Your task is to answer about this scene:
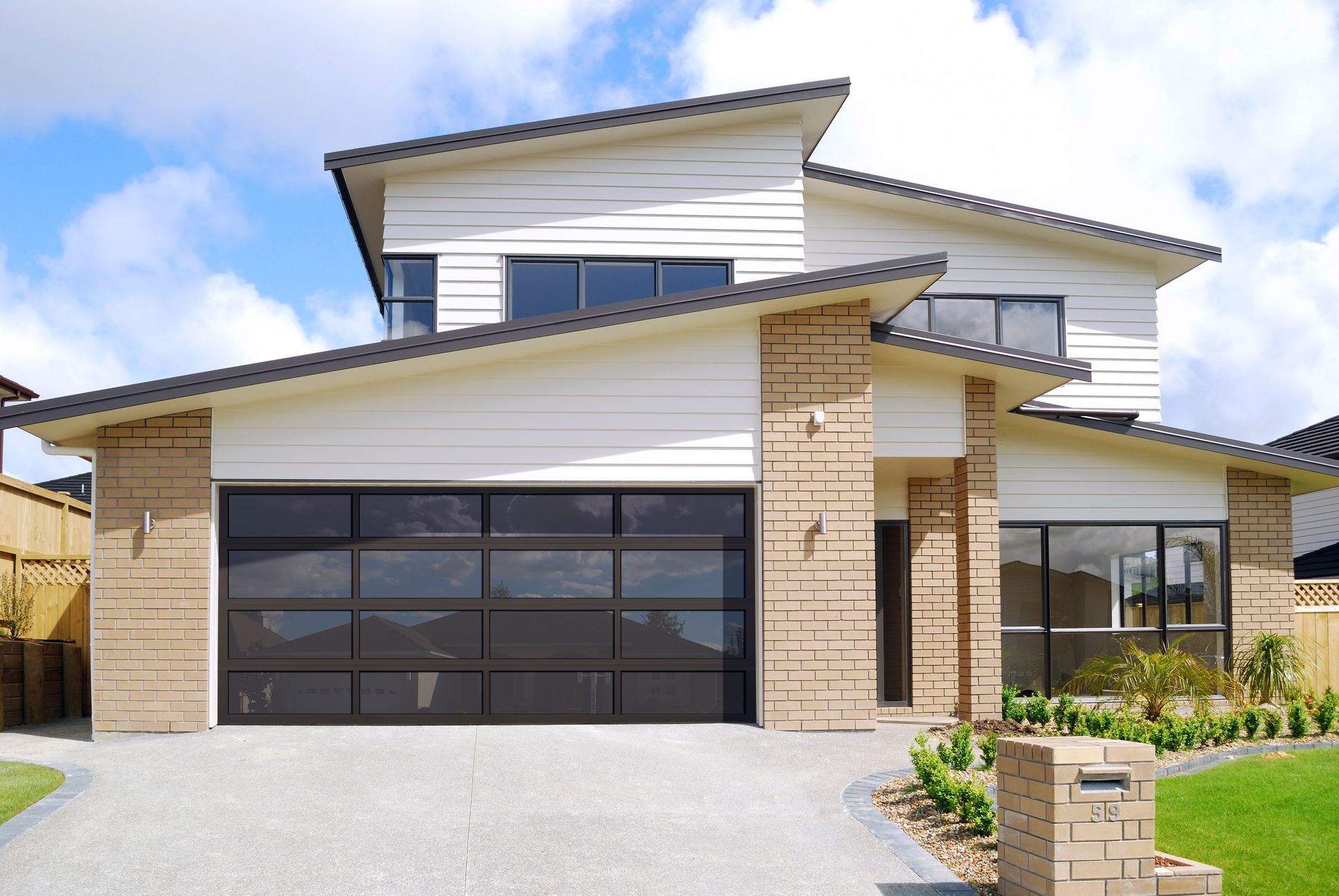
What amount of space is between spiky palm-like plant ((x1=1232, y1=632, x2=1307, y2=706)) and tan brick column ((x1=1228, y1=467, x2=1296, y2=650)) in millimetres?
565

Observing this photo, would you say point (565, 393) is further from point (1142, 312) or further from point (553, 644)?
point (1142, 312)

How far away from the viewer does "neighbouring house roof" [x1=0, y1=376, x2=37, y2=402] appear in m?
19.3

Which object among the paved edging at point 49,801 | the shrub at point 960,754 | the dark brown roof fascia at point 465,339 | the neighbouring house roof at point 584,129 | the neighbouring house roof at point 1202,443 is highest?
the neighbouring house roof at point 584,129

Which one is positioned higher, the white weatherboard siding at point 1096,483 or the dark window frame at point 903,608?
the white weatherboard siding at point 1096,483

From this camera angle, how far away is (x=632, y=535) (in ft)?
38.9

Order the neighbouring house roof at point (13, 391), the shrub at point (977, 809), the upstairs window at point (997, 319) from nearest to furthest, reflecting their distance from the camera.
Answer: the shrub at point (977, 809)
the upstairs window at point (997, 319)
the neighbouring house roof at point (13, 391)

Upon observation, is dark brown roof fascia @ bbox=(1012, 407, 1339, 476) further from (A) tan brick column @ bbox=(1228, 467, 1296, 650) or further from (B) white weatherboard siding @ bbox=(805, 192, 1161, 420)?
(B) white weatherboard siding @ bbox=(805, 192, 1161, 420)

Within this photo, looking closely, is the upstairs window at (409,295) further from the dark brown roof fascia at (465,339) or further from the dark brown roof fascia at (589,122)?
the dark brown roof fascia at (465,339)

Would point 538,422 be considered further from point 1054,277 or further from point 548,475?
point 1054,277

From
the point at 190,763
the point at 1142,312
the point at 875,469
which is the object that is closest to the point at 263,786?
the point at 190,763

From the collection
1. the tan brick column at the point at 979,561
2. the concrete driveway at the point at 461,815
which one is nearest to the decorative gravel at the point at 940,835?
the concrete driveway at the point at 461,815

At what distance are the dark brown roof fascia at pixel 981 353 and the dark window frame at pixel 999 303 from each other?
147 inches

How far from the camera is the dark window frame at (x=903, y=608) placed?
14.4m

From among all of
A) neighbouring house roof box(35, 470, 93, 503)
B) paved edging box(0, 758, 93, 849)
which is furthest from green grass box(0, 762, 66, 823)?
neighbouring house roof box(35, 470, 93, 503)
